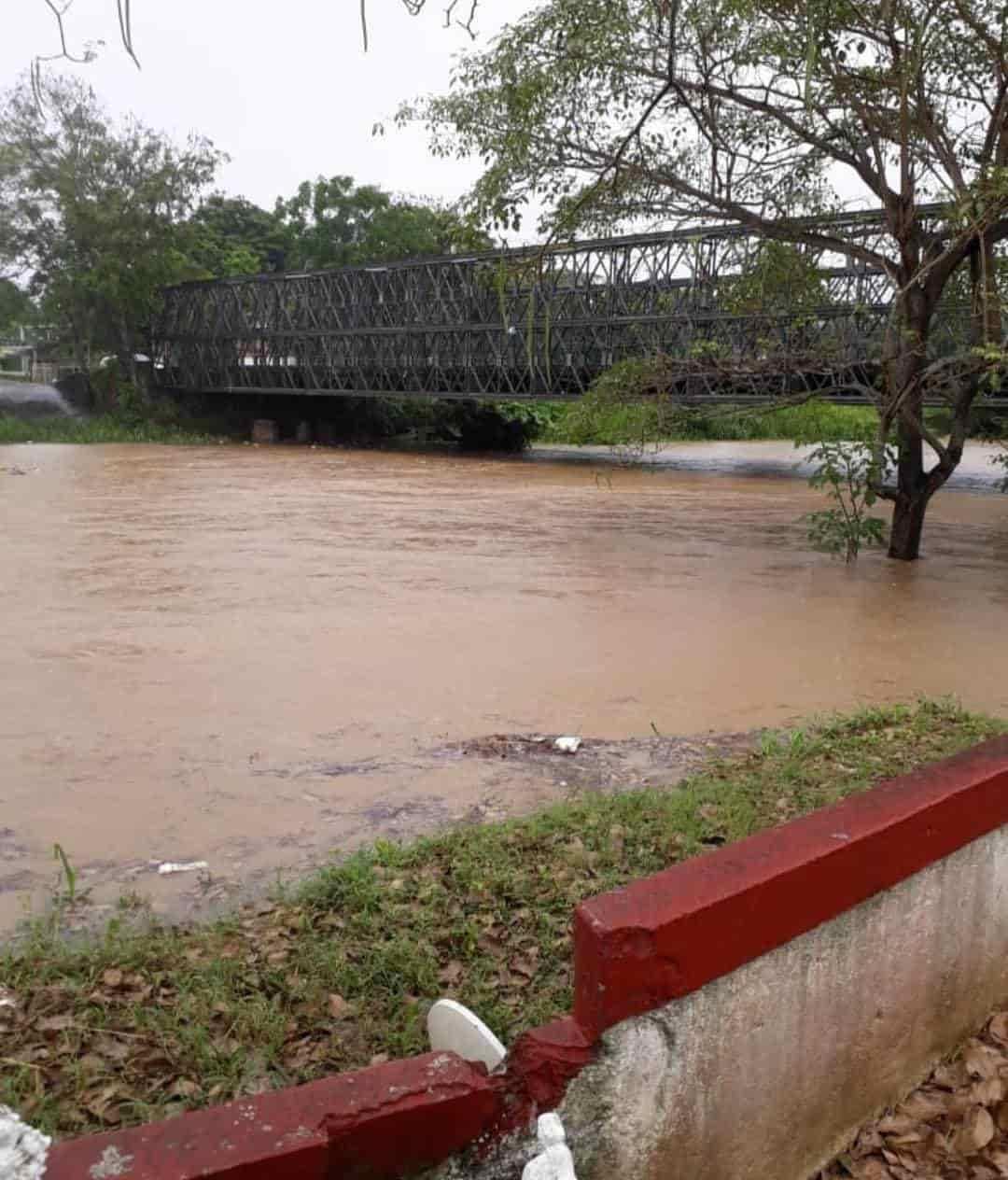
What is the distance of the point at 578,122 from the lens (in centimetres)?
1026

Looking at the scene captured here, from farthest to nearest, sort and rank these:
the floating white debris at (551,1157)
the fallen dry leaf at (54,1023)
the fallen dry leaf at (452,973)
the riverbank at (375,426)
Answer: the riverbank at (375,426), the fallen dry leaf at (452,973), the fallen dry leaf at (54,1023), the floating white debris at (551,1157)

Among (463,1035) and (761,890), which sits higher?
(761,890)

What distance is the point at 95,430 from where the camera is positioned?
36.2 metres

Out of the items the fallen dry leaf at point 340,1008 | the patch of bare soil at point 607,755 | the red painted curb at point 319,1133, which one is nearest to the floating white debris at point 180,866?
the fallen dry leaf at point 340,1008

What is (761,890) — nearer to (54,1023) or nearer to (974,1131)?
(974,1131)

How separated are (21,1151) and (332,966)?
1579 mm

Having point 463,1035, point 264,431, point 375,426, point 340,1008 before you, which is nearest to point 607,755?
point 340,1008

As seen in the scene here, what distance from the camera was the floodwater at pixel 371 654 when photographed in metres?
4.91

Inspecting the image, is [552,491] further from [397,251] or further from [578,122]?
[397,251]

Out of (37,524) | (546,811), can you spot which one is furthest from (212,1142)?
(37,524)

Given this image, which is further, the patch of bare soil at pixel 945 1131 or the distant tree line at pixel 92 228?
the distant tree line at pixel 92 228

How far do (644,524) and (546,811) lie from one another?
497 inches

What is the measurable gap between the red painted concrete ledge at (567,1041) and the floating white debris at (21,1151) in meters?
0.03

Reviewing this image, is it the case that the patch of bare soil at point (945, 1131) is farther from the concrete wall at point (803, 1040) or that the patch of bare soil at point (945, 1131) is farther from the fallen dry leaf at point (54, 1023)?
the fallen dry leaf at point (54, 1023)
